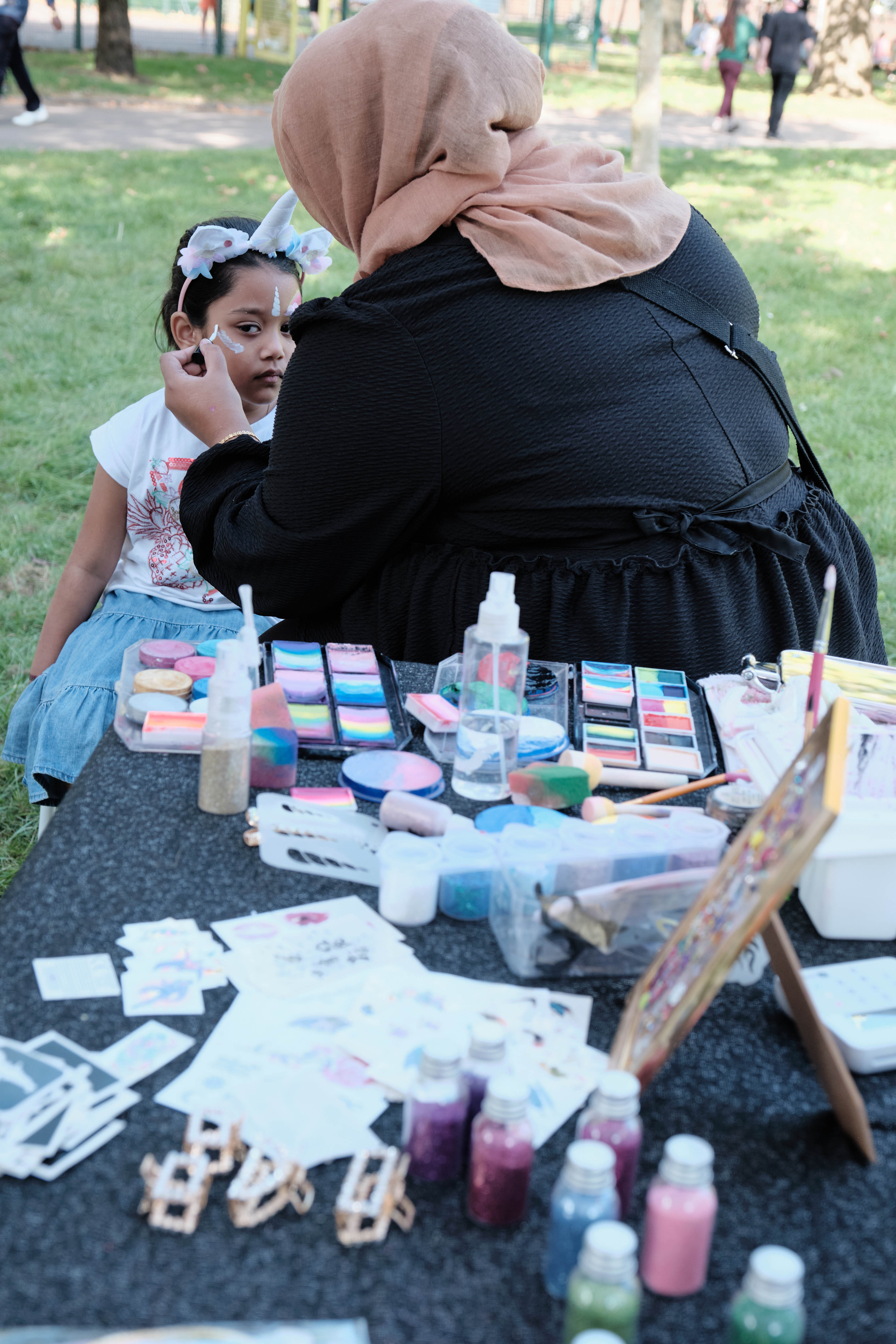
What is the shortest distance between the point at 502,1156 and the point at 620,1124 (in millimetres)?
88

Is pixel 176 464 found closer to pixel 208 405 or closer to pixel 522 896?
pixel 208 405

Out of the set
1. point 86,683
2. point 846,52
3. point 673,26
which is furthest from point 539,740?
point 673,26

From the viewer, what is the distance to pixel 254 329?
2.64 meters

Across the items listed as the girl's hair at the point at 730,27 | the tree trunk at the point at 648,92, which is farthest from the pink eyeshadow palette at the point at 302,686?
the girl's hair at the point at 730,27

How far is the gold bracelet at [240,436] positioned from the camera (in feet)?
6.56

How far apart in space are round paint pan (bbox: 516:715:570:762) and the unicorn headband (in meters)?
1.31

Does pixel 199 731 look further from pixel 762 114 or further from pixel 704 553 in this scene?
pixel 762 114

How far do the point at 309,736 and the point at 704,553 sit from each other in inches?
27.3

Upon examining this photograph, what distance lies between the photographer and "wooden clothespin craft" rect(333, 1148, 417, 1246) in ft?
2.88

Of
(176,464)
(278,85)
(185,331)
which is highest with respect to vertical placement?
(185,331)

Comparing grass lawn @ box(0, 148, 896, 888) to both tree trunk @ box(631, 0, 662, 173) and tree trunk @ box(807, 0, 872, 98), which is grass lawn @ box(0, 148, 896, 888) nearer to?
tree trunk @ box(631, 0, 662, 173)

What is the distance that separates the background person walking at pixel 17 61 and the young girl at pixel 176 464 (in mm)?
9076

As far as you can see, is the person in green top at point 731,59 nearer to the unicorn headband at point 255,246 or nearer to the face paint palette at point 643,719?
the unicorn headband at point 255,246

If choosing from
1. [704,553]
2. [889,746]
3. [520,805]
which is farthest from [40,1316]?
[704,553]
